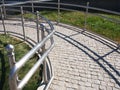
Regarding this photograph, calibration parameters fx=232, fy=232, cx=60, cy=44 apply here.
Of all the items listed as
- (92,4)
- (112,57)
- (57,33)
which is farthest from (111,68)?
(92,4)

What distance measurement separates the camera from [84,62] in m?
6.59

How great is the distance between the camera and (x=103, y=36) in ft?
29.0

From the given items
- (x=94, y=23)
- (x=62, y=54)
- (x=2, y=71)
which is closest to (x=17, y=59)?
(x=2, y=71)

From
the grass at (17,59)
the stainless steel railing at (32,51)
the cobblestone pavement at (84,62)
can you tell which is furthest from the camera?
the cobblestone pavement at (84,62)

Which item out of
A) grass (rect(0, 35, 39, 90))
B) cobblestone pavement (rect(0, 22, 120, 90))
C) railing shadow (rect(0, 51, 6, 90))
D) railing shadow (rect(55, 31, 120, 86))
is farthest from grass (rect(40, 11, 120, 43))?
railing shadow (rect(0, 51, 6, 90))

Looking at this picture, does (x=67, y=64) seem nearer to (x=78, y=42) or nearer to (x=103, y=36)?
(x=78, y=42)

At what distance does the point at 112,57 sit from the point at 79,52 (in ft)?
3.37

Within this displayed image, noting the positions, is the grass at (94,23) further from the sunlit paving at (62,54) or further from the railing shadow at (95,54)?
the railing shadow at (95,54)

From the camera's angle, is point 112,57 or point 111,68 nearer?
point 111,68

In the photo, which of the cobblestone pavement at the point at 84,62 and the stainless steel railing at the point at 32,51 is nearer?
the stainless steel railing at the point at 32,51

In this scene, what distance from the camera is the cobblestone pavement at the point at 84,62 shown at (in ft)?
17.9

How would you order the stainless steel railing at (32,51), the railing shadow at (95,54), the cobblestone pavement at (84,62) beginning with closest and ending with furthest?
the stainless steel railing at (32,51) < the cobblestone pavement at (84,62) < the railing shadow at (95,54)

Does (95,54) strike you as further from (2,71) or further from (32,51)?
(32,51)

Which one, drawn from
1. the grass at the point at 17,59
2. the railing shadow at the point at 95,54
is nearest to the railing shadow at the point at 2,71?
the grass at the point at 17,59
